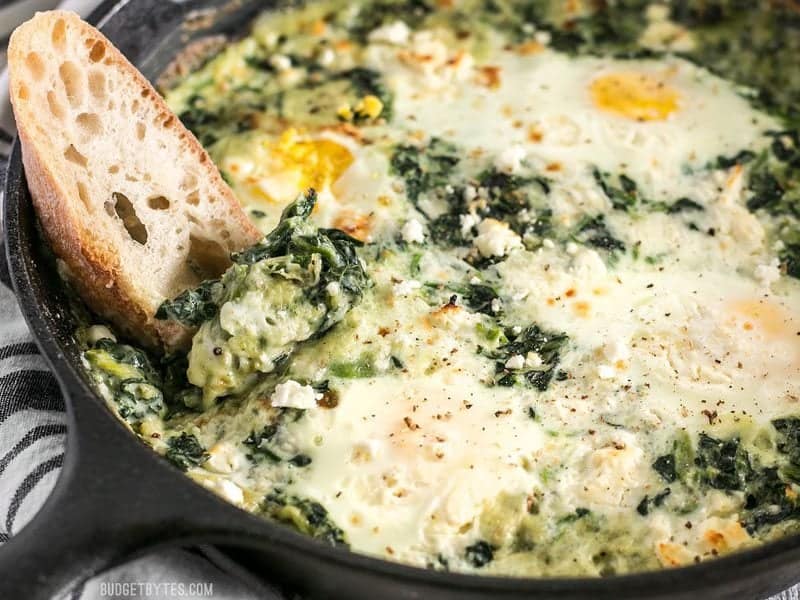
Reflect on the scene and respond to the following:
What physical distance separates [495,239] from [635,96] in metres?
1.15

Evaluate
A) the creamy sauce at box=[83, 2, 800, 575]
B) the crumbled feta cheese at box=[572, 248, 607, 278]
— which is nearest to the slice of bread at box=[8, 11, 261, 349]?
the creamy sauce at box=[83, 2, 800, 575]

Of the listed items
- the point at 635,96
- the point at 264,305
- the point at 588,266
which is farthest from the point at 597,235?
the point at 264,305

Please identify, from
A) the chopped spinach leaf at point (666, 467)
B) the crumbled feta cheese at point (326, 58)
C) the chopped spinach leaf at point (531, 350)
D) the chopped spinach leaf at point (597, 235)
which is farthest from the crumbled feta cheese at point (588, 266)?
the crumbled feta cheese at point (326, 58)

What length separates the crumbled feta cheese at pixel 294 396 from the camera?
2.93 metres

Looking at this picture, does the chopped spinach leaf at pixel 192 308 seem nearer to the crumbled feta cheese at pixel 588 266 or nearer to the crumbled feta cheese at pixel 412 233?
the crumbled feta cheese at pixel 412 233

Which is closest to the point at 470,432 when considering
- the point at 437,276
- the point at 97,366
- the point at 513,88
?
the point at 437,276

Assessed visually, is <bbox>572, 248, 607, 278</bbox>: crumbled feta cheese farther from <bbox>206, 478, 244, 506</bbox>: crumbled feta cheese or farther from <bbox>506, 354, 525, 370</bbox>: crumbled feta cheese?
<bbox>206, 478, 244, 506</bbox>: crumbled feta cheese

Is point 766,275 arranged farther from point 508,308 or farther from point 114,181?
point 114,181

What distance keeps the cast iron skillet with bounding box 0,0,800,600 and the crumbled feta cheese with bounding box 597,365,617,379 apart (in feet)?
2.53

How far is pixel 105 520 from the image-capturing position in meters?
2.37

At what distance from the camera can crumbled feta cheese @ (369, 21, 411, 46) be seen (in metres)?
4.45

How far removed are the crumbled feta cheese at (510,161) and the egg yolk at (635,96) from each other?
524 millimetres

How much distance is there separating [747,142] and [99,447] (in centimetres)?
278

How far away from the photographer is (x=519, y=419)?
299cm
